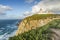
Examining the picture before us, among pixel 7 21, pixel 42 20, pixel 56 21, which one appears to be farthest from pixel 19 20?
pixel 56 21

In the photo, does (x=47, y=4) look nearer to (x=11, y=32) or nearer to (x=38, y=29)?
(x=38, y=29)

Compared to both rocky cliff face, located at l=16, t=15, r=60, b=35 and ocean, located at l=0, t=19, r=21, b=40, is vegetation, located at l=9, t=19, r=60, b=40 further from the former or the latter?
ocean, located at l=0, t=19, r=21, b=40

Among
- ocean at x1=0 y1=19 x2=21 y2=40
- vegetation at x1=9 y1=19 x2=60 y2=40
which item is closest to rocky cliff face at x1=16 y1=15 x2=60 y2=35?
ocean at x1=0 y1=19 x2=21 y2=40

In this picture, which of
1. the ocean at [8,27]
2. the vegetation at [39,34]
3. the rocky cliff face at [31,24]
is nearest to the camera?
the vegetation at [39,34]

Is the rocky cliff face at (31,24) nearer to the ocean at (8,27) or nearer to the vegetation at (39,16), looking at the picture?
the vegetation at (39,16)

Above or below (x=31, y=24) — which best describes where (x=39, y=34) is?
below

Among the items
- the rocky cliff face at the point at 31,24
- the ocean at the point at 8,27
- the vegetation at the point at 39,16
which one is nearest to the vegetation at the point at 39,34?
the rocky cliff face at the point at 31,24

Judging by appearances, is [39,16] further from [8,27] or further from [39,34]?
[8,27]

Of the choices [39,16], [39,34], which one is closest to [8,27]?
[39,16]
